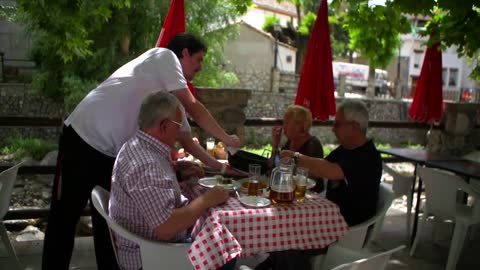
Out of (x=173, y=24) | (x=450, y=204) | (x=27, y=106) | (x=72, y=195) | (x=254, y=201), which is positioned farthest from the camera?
(x=27, y=106)

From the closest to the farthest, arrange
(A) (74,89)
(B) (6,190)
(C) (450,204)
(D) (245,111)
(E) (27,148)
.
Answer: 1. (B) (6,190)
2. (C) (450,204)
3. (E) (27,148)
4. (A) (74,89)
5. (D) (245,111)

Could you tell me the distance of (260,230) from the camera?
1.82m

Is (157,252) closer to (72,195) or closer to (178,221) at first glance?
(178,221)

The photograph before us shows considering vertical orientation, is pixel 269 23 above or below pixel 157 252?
above

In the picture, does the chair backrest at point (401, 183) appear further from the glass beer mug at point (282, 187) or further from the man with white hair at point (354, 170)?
the glass beer mug at point (282, 187)

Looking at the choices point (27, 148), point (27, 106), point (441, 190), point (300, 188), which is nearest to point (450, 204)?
point (441, 190)

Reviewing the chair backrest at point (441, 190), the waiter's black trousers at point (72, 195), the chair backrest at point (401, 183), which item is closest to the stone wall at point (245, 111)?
the chair backrest at point (401, 183)

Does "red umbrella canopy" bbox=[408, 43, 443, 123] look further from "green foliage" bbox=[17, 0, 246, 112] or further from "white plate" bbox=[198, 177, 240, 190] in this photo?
"green foliage" bbox=[17, 0, 246, 112]

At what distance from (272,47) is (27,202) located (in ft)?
57.7

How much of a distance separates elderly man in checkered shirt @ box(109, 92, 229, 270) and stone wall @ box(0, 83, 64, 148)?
1192 cm

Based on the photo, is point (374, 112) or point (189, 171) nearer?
point (189, 171)

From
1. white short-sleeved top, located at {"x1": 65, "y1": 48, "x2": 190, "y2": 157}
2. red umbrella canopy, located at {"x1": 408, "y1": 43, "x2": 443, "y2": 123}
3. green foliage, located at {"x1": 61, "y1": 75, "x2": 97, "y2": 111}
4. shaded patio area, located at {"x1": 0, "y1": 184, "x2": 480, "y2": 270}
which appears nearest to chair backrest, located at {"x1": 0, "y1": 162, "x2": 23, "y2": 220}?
shaded patio area, located at {"x1": 0, "y1": 184, "x2": 480, "y2": 270}

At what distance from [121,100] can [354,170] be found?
1.29 meters

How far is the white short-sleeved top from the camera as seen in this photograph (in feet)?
7.54
